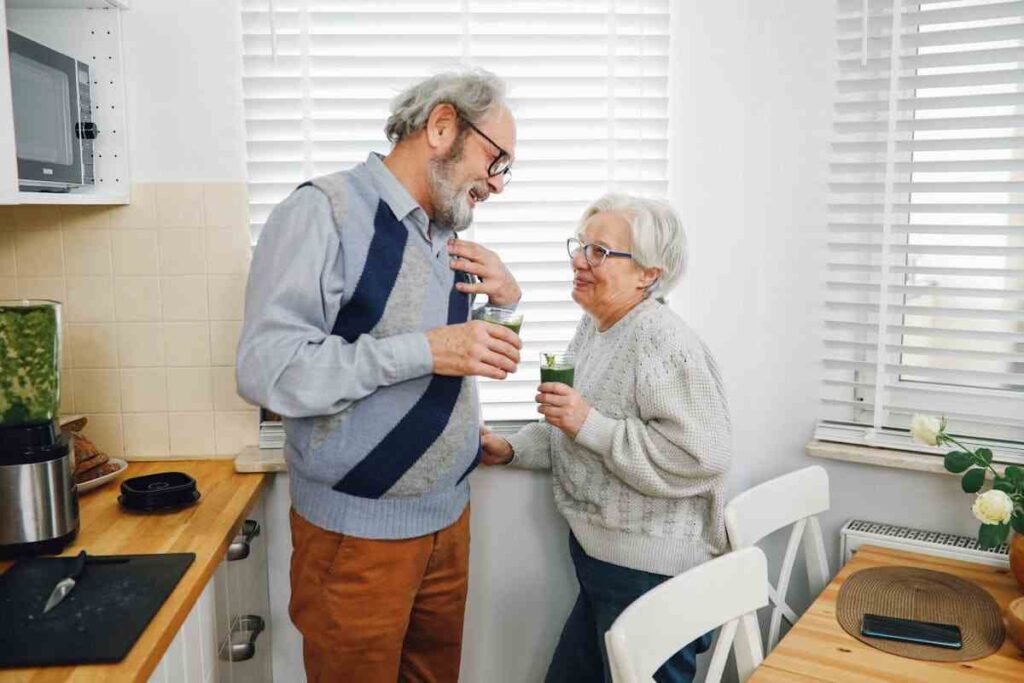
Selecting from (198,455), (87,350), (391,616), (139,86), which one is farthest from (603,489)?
(139,86)

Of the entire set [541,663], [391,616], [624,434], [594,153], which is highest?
[594,153]

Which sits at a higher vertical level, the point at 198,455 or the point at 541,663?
the point at 198,455

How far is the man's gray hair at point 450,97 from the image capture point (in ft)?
5.72

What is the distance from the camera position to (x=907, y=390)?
236cm

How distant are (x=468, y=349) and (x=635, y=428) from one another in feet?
1.51

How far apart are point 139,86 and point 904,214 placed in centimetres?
203

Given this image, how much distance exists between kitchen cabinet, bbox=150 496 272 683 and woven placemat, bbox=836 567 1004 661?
1.21 m

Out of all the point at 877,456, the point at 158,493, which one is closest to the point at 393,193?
the point at 158,493

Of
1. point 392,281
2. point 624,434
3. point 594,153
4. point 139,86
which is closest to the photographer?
point 392,281

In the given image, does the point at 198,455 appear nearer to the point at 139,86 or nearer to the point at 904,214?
the point at 139,86

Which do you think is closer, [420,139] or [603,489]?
[420,139]

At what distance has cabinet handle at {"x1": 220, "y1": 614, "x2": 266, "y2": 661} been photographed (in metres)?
1.94

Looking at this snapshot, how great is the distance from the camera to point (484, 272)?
1906 millimetres

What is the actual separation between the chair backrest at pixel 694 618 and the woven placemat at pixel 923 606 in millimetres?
213
